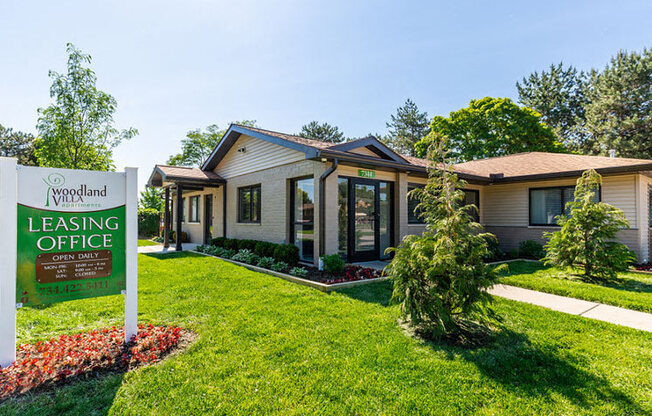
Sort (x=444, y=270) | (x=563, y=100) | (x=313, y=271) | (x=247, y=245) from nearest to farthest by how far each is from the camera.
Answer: (x=444, y=270) < (x=313, y=271) < (x=247, y=245) < (x=563, y=100)

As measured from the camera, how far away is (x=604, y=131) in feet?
77.0

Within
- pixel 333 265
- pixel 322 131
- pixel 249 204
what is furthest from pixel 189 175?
pixel 322 131

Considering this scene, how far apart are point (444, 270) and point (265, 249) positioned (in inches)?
244

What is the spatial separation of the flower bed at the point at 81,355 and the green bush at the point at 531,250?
34.4ft

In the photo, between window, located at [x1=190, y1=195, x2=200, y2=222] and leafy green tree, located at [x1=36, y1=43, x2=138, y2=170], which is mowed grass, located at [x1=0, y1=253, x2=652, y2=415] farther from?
window, located at [x1=190, y1=195, x2=200, y2=222]

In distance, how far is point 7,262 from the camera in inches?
115

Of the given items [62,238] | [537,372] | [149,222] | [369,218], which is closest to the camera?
[537,372]

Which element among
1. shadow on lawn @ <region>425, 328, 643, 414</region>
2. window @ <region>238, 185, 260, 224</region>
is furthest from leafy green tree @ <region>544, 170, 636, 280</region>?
window @ <region>238, 185, 260, 224</region>

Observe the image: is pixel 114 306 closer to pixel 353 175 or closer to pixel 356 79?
pixel 353 175

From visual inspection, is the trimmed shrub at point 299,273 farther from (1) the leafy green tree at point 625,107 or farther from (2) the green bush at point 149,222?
(1) the leafy green tree at point 625,107

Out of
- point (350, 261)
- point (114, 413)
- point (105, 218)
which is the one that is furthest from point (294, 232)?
point (114, 413)

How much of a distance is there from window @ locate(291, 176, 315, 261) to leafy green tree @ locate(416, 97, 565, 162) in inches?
685

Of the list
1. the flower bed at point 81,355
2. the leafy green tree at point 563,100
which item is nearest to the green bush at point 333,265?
the flower bed at point 81,355

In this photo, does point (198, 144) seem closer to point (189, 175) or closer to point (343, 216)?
point (189, 175)
